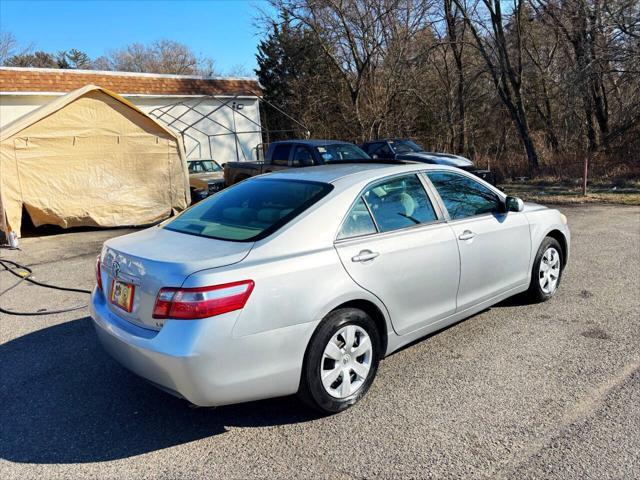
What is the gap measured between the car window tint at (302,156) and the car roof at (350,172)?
7.74 metres

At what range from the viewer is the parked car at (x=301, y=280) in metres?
2.83

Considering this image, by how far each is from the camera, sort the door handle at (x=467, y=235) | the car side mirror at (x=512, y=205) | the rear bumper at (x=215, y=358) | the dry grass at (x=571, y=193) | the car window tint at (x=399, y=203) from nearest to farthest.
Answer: the rear bumper at (x=215, y=358) < the car window tint at (x=399, y=203) < the door handle at (x=467, y=235) < the car side mirror at (x=512, y=205) < the dry grass at (x=571, y=193)

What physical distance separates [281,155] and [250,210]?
9.38 meters

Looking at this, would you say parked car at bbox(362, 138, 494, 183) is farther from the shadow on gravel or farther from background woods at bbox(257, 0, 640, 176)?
the shadow on gravel

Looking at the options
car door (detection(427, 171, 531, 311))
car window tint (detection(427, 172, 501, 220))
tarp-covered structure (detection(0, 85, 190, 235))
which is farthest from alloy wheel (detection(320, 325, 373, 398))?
tarp-covered structure (detection(0, 85, 190, 235))

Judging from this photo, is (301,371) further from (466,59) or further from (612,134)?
(466,59)

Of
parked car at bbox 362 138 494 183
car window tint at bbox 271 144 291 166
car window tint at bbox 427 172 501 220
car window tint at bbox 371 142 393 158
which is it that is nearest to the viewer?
car window tint at bbox 427 172 501 220

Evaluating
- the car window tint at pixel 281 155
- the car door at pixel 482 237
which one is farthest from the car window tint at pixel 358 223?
the car window tint at pixel 281 155

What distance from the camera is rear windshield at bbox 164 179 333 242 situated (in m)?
3.41

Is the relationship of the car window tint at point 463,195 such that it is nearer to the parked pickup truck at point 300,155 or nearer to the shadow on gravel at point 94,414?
the shadow on gravel at point 94,414

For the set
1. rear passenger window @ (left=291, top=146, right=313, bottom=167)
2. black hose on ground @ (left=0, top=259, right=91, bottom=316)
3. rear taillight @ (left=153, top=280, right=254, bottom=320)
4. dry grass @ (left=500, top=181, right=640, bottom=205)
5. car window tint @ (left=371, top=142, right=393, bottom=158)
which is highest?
car window tint @ (left=371, top=142, right=393, bottom=158)

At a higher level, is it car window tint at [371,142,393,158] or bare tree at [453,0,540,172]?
bare tree at [453,0,540,172]

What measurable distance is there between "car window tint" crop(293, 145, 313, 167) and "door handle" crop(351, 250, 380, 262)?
8870mm

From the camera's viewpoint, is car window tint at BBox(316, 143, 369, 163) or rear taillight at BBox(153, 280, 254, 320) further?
car window tint at BBox(316, 143, 369, 163)
